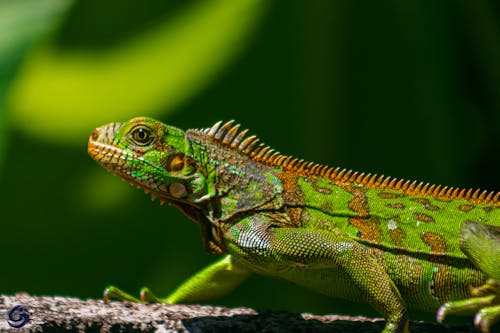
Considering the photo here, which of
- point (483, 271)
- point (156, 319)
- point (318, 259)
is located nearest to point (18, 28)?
point (156, 319)

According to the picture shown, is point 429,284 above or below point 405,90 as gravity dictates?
below

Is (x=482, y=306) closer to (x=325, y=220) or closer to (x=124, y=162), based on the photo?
(x=325, y=220)

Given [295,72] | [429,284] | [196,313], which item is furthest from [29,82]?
[429,284]

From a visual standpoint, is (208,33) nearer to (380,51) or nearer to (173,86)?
(173,86)

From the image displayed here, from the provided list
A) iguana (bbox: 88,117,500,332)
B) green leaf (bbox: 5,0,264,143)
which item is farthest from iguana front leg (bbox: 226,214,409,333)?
green leaf (bbox: 5,0,264,143)

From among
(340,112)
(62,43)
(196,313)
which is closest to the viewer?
(196,313)

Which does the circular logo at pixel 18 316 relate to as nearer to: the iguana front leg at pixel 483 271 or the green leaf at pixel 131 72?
the iguana front leg at pixel 483 271

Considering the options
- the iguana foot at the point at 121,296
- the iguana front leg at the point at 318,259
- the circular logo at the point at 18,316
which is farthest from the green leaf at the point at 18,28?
the iguana front leg at the point at 318,259
